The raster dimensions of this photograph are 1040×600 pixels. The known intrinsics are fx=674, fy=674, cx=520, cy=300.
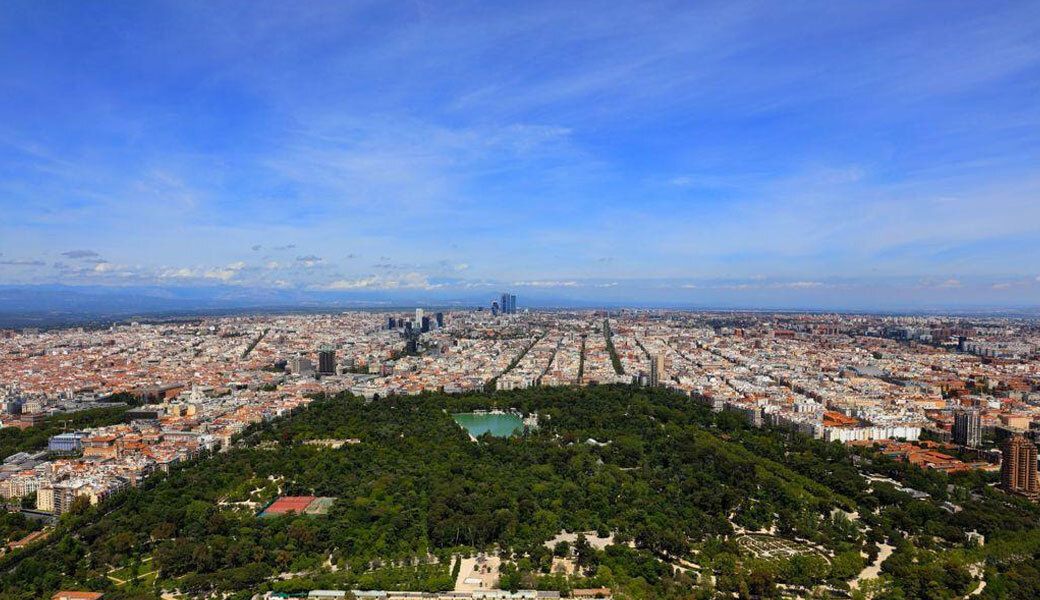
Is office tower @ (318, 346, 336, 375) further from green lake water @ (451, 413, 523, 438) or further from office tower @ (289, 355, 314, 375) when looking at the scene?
green lake water @ (451, 413, 523, 438)

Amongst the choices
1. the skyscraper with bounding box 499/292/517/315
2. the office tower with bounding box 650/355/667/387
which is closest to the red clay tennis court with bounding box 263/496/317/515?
the office tower with bounding box 650/355/667/387

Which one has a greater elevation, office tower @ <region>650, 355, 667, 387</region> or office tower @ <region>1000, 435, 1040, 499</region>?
office tower @ <region>650, 355, 667, 387</region>

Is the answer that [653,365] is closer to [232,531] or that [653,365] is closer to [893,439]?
[893,439]

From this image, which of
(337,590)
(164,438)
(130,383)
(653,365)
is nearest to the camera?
(337,590)

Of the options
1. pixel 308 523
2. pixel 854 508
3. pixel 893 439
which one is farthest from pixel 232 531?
pixel 893 439

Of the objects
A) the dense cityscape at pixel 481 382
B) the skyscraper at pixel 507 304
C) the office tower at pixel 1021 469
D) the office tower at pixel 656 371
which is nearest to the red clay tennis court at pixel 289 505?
the dense cityscape at pixel 481 382

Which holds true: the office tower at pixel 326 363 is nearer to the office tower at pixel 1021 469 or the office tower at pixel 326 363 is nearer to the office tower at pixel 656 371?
the office tower at pixel 656 371

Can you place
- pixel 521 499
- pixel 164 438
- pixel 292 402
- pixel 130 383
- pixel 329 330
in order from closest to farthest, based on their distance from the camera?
pixel 521 499
pixel 164 438
pixel 292 402
pixel 130 383
pixel 329 330
